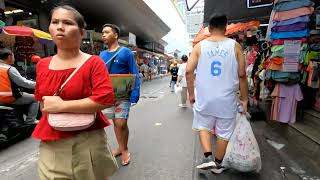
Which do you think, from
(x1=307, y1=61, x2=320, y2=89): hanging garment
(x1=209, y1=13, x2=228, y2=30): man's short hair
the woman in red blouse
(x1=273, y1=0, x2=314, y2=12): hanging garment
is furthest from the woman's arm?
(x1=273, y1=0, x2=314, y2=12): hanging garment

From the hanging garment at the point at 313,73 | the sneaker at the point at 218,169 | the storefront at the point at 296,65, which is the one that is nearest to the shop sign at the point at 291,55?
the storefront at the point at 296,65

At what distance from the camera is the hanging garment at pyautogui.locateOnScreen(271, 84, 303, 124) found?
5527 mm

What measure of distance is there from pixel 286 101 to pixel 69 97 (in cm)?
460

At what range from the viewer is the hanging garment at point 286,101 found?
18.1ft

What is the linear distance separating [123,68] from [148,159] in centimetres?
144

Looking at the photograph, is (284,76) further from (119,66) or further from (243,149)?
(119,66)

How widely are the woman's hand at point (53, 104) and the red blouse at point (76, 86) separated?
7 cm

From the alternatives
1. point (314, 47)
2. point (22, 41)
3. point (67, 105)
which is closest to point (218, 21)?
point (314, 47)

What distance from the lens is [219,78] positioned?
3736mm

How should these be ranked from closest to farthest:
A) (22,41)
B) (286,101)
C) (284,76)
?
(284,76) < (286,101) < (22,41)

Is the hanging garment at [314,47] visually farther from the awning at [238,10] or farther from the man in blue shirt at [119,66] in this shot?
the man in blue shirt at [119,66]

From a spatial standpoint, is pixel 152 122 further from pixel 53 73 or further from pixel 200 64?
pixel 53 73

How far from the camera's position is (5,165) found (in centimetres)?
473

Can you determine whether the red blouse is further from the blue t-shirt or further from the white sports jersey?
the blue t-shirt
